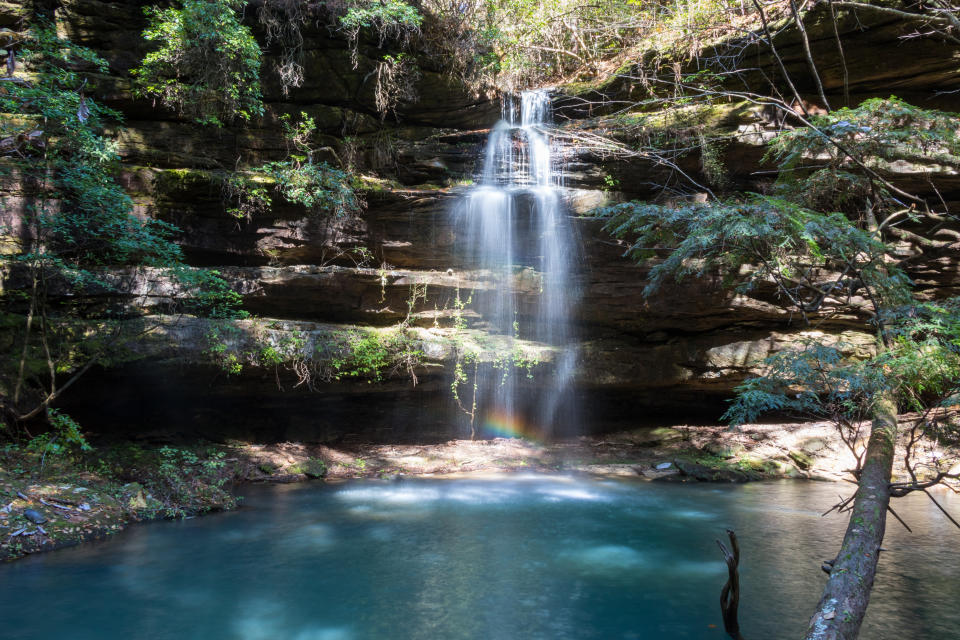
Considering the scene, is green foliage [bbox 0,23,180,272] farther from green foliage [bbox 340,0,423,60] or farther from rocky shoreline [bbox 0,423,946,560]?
green foliage [bbox 340,0,423,60]

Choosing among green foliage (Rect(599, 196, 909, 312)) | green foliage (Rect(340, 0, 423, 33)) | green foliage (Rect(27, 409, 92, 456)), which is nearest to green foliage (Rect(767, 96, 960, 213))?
green foliage (Rect(599, 196, 909, 312))

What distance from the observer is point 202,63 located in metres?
9.73

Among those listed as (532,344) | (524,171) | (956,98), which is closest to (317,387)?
(532,344)

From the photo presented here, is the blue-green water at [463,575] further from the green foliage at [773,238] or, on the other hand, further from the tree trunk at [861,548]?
the green foliage at [773,238]

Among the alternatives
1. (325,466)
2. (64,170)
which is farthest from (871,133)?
(64,170)

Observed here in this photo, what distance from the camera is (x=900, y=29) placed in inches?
351

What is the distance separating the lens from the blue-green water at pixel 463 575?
437 centimetres

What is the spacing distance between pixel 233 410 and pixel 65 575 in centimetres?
608

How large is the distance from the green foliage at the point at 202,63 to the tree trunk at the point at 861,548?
1137 cm

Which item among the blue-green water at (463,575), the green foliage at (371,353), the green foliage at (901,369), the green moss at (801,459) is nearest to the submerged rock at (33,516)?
the blue-green water at (463,575)

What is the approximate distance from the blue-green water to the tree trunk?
1.08 m

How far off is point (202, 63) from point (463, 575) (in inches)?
414

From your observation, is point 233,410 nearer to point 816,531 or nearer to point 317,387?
point 317,387

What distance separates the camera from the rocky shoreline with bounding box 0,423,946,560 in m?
6.30
